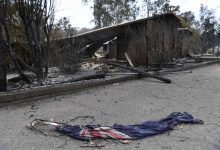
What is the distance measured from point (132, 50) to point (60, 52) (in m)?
5.14

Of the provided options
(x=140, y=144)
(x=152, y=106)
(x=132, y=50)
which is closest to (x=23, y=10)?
(x=152, y=106)

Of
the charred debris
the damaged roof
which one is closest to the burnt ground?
the charred debris

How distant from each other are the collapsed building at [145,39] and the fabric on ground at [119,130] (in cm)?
863

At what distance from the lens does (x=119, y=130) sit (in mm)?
4594

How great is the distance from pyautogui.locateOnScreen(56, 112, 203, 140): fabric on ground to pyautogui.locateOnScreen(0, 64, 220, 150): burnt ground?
0.42 feet

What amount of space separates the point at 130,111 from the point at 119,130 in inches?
57.8

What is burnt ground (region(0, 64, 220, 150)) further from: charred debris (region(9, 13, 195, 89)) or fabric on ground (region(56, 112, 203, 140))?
charred debris (region(9, 13, 195, 89))

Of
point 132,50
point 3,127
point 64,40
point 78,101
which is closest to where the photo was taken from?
point 3,127

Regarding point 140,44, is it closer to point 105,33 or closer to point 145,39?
point 145,39

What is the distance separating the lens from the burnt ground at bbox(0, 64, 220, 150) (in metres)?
4.19

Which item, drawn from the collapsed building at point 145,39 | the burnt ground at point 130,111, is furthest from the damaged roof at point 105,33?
the burnt ground at point 130,111

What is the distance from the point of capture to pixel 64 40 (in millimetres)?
13766

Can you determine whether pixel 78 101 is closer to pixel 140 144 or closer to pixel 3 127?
pixel 3 127

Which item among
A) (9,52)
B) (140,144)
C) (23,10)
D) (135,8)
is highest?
(135,8)
